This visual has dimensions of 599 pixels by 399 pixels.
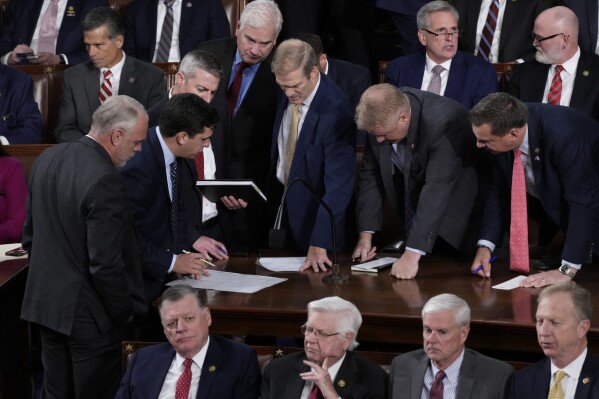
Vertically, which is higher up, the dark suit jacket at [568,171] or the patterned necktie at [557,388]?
the dark suit jacket at [568,171]

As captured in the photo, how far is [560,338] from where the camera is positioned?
4.04 m

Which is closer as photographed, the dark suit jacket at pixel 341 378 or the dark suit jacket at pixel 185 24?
the dark suit jacket at pixel 341 378

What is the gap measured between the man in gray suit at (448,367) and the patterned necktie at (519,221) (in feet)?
2.99


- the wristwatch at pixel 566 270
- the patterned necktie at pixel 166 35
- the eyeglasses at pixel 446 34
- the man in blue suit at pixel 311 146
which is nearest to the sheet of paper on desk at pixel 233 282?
the man in blue suit at pixel 311 146

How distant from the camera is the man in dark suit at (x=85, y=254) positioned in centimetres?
439

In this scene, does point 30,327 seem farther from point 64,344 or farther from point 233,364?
point 233,364

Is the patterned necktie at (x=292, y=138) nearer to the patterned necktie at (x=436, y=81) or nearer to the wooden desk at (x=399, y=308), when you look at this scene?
the wooden desk at (x=399, y=308)

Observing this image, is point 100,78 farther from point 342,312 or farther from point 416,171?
point 342,312

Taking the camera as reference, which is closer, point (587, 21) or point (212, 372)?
point (212, 372)

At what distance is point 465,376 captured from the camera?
13.6 ft

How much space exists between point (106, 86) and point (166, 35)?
78 cm

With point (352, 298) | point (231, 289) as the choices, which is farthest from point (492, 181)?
point (231, 289)

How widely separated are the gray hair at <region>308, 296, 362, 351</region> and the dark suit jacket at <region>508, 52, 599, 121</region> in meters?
2.30

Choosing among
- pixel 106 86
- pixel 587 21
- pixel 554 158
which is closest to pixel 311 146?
pixel 554 158
